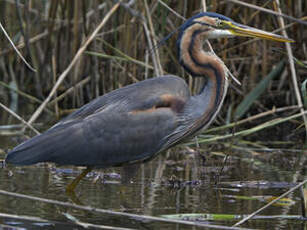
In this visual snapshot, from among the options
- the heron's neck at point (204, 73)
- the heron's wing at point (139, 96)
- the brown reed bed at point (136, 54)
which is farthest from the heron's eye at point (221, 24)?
the brown reed bed at point (136, 54)

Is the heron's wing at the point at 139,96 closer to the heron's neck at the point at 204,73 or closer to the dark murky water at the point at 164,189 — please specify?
the heron's neck at the point at 204,73

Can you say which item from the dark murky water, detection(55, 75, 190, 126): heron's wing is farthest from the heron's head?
the dark murky water

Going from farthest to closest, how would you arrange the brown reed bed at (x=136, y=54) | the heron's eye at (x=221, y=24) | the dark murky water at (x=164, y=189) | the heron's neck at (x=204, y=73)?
1. the brown reed bed at (x=136, y=54)
2. the heron's eye at (x=221, y=24)
3. the heron's neck at (x=204, y=73)
4. the dark murky water at (x=164, y=189)

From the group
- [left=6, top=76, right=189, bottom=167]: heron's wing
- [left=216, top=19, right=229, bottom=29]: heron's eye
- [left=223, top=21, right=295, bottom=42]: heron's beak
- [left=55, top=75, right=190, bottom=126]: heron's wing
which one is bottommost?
[left=6, top=76, right=189, bottom=167]: heron's wing

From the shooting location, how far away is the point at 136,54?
683 cm

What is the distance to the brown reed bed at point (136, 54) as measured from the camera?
6547 mm

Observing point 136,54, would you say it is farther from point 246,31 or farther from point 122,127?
point 122,127

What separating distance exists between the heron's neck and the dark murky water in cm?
55

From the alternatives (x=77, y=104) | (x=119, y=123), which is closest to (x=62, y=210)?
(x=119, y=123)

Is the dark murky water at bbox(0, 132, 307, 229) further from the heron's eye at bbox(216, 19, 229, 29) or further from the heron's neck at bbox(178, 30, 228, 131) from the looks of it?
the heron's eye at bbox(216, 19, 229, 29)

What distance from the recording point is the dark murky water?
3910 mm

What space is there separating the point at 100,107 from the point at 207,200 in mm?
1012

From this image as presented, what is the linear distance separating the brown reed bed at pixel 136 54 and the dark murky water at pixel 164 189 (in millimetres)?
662

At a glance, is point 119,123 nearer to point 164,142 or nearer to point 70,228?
point 164,142
